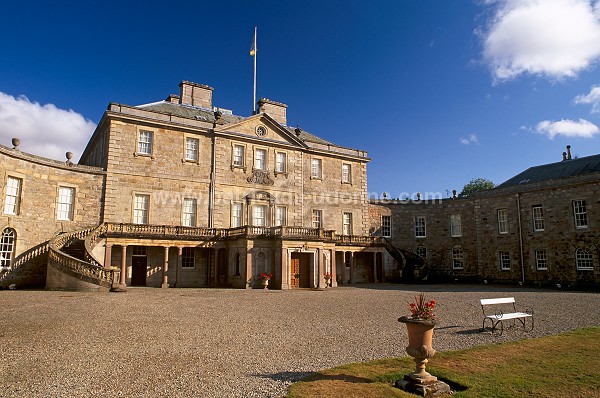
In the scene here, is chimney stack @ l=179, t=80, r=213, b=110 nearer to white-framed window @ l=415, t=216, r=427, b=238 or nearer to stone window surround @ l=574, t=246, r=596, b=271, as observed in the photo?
white-framed window @ l=415, t=216, r=427, b=238

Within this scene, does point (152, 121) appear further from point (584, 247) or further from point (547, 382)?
point (584, 247)

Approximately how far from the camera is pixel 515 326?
39.6ft

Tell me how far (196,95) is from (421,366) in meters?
30.0

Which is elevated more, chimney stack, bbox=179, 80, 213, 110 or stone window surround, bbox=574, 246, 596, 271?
chimney stack, bbox=179, 80, 213, 110

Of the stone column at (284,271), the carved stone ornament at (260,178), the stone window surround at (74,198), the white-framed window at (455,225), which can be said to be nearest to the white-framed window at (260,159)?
the carved stone ornament at (260,178)

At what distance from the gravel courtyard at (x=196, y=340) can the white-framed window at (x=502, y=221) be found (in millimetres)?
16369

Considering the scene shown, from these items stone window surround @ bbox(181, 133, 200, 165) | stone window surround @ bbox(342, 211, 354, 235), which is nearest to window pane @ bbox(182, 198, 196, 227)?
stone window surround @ bbox(181, 133, 200, 165)

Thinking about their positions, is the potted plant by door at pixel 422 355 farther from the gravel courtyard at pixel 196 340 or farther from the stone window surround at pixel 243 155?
the stone window surround at pixel 243 155

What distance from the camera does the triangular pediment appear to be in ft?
98.6

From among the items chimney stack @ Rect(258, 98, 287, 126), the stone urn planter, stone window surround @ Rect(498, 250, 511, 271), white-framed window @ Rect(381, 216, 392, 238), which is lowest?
the stone urn planter

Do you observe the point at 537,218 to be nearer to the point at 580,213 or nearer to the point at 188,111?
the point at 580,213

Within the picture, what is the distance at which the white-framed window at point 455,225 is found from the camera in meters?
35.8

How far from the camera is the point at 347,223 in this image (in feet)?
113

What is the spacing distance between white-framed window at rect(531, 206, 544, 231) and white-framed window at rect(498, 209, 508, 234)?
212 centimetres
